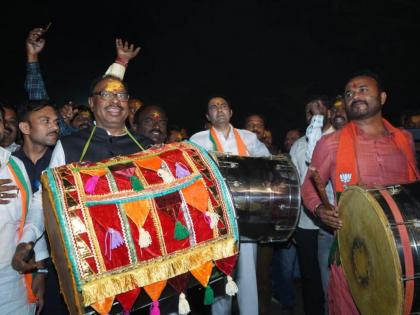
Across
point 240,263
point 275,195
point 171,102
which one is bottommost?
point 240,263

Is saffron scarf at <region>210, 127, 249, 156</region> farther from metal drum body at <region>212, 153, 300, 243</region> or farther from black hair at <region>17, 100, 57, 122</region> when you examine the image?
black hair at <region>17, 100, 57, 122</region>

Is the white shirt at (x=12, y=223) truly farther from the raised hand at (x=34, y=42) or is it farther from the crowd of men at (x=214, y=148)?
the raised hand at (x=34, y=42)

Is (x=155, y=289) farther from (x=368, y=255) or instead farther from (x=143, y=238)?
(x=368, y=255)

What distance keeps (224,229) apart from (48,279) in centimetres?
171

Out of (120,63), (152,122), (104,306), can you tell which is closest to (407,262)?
(104,306)

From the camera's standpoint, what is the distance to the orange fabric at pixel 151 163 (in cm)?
202

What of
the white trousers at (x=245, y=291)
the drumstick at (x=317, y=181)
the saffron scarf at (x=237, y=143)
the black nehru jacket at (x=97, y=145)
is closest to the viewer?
the drumstick at (x=317, y=181)

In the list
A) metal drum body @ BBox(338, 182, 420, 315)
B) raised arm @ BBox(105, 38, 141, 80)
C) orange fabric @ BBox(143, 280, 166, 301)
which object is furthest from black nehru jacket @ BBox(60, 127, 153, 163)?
metal drum body @ BBox(338, 182, 420, 315)

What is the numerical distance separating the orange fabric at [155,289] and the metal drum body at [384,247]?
1.30 meters

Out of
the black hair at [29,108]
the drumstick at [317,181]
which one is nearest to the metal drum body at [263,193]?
the drumstick at [317,181]

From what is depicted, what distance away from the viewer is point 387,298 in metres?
2.07

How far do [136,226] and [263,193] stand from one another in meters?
0.91

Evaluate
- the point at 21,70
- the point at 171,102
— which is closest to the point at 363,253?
the point at 21,70

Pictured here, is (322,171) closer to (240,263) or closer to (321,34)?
(240,263)
